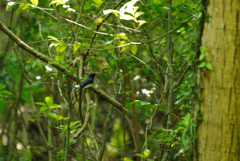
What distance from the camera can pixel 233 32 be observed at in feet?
4.18

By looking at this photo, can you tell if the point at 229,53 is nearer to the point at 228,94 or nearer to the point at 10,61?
the point at 228,94

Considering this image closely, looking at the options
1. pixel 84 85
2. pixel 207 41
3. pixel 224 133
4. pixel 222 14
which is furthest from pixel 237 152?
pixel 84 85

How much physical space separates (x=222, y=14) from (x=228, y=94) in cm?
43

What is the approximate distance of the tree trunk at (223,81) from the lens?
4.19 ft

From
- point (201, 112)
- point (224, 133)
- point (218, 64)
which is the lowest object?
point (224, 133)

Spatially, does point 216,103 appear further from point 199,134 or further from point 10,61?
point 10,61

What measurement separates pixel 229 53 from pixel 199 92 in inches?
10.4

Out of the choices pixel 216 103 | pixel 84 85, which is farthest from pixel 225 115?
pixel 84 85

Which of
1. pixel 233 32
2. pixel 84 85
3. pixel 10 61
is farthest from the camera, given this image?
pixel 10 61

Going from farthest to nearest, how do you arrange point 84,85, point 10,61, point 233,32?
Answer: point 10,61
point 84,85
point 233,32

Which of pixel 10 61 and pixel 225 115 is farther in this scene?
pixel 10 61

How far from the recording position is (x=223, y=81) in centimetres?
128

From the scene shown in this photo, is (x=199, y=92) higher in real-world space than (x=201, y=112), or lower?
higher

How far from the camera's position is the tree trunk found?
1277mm
